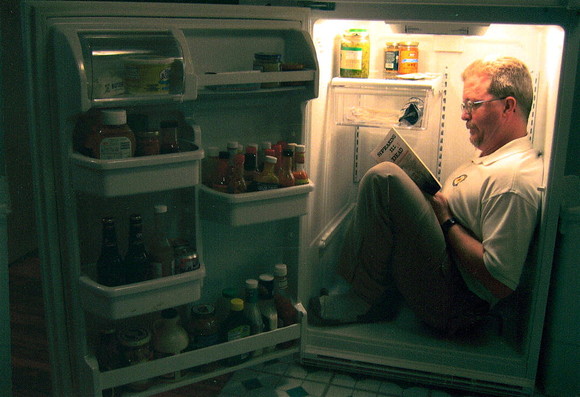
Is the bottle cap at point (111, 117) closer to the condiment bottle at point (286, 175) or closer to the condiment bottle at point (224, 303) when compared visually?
the condiment bottle at point (286, 175)

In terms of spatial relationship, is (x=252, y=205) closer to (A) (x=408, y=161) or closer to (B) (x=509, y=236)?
(A) (x=408, y=161)

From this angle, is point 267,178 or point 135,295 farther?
point 267,178

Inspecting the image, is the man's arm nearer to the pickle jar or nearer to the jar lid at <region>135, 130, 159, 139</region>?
the pickle jar

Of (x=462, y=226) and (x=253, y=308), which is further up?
(x=462, y=226)

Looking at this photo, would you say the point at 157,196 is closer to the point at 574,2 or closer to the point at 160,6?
the point at 160,6

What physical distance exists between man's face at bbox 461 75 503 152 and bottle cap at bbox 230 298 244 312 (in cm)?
105

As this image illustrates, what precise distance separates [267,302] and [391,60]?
3.42ft

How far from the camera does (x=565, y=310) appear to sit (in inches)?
76.2

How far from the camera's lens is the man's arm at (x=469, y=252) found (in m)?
1.96

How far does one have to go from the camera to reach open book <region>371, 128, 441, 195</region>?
6.91 ft

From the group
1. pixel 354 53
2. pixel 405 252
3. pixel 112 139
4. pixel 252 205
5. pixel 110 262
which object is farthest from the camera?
pixel 354 53

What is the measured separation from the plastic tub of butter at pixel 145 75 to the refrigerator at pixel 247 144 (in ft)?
0.05

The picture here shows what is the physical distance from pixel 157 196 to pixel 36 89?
44 centimetres

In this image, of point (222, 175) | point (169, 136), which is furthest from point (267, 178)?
point (169, 136)
